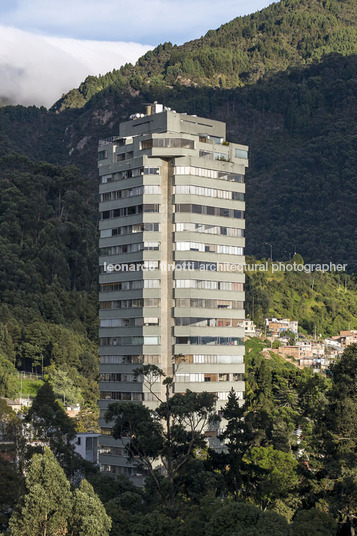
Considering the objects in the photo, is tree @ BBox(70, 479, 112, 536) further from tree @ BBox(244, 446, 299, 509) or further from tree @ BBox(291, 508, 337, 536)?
tree @ BBox(244, 446, 299, 509)

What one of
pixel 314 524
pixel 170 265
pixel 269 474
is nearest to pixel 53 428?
pixel 170 265

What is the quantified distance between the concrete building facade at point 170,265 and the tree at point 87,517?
159ft

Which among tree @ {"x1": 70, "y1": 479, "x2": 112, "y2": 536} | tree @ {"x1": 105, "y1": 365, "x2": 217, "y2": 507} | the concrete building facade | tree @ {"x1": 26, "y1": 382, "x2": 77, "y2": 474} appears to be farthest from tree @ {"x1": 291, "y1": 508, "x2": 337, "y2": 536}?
the concrete building facade

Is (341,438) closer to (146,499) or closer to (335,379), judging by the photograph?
(335,379)

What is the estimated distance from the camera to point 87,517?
83.2 m

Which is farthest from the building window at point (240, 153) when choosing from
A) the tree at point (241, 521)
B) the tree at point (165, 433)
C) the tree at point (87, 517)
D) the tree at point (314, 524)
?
the tree at point (87, 517)

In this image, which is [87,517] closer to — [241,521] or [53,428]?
[241,521]

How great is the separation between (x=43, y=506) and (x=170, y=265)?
5784 cm

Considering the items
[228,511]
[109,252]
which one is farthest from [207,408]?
[109,252]

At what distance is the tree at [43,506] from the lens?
273 feet

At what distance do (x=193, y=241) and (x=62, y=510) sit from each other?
193ft

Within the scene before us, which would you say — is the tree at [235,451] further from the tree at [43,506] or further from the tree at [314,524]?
the tree at [43,506]

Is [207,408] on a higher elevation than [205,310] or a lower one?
lower

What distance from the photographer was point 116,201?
143 m
